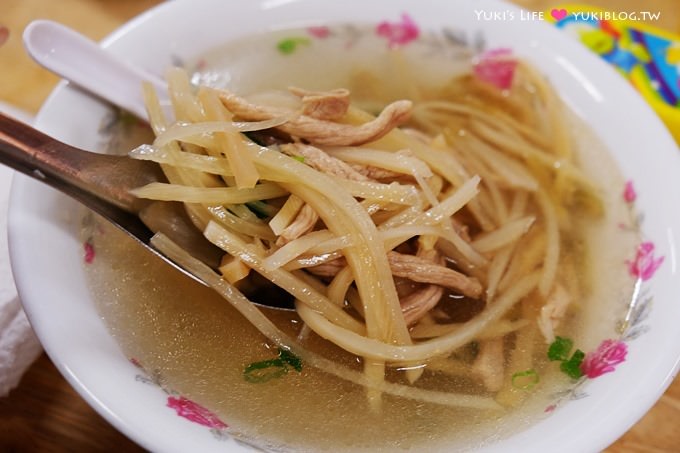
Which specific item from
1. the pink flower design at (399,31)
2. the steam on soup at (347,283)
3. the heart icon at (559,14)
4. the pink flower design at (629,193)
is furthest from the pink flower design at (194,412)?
the heart icon at (559,14)

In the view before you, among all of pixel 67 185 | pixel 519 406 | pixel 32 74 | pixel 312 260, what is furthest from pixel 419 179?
pixel 32 74

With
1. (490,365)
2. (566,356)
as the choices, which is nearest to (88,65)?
(490,365)

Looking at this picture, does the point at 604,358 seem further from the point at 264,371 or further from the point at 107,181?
the point at 107,181

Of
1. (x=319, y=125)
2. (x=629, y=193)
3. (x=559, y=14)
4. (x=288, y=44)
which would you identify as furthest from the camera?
(x=559, y=14)

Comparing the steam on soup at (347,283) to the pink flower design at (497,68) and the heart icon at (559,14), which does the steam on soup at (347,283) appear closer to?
the pink flower design at (497,68)

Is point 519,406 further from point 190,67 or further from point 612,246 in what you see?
point 190,67
